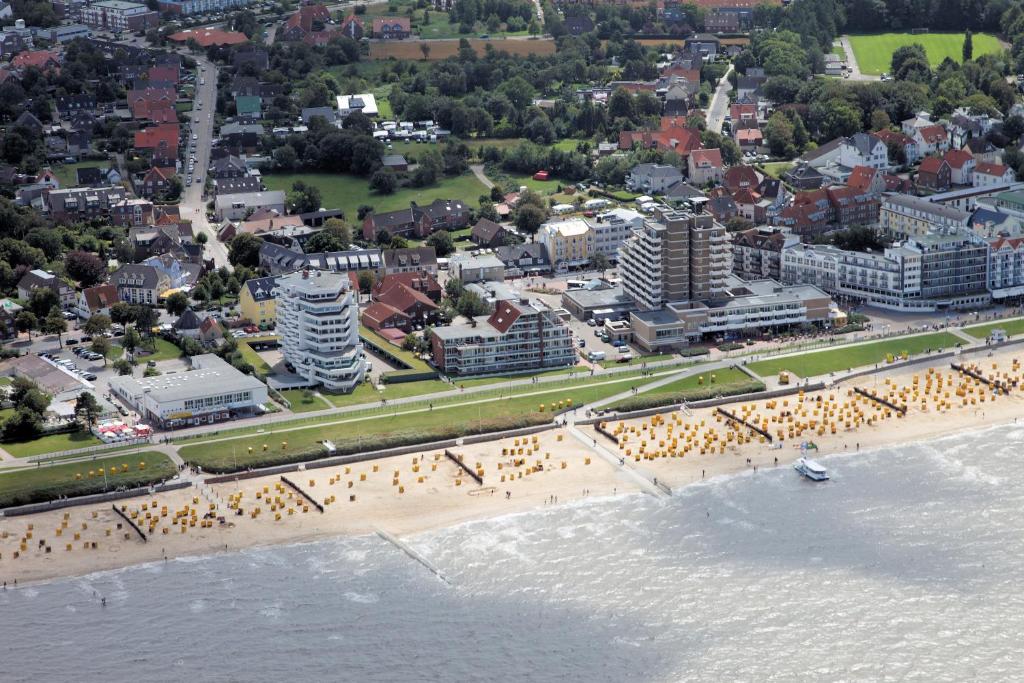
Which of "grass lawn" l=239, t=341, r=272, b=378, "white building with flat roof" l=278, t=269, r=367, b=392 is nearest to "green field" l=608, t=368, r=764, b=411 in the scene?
"white building with flat roof" l=278, t=269, r=367, b=392

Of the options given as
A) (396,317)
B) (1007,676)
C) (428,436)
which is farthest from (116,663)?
(396,317)

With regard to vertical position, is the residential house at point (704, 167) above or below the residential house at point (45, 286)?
above

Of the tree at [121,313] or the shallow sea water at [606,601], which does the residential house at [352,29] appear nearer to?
the tree at [121,313]

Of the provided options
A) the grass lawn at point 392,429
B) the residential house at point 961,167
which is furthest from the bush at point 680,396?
the residential house at point 961,167

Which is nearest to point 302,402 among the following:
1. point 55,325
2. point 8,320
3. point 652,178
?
point 55,325

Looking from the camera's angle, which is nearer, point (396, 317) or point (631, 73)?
point (396, 317)

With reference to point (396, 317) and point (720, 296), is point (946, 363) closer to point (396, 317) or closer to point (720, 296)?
point (720, 296)
